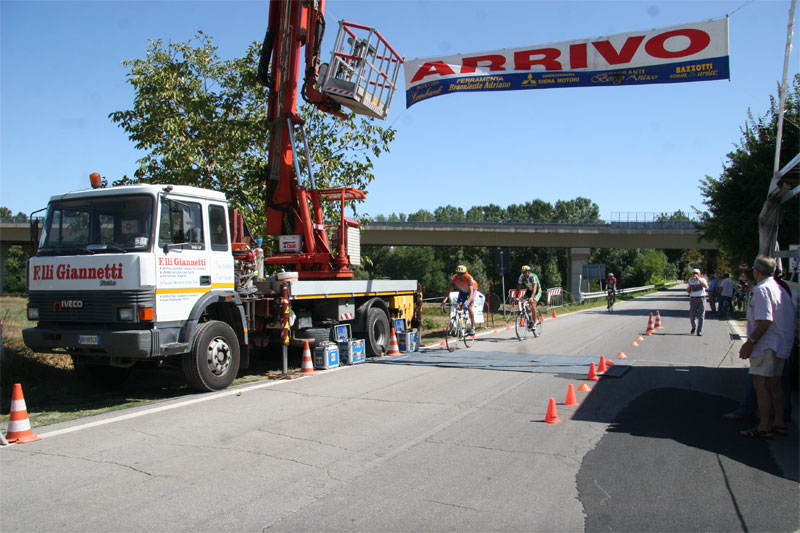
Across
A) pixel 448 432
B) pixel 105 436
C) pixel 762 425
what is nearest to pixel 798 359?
pixel 762 425

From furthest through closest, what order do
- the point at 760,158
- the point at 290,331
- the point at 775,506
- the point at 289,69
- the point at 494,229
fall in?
the point at 494,229, the point at 760,158, the point at 289,69, the point at 290,331, the point at 775,506

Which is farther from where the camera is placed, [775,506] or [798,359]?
[798,359]

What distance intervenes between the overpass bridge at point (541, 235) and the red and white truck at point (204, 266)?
34.6 meters

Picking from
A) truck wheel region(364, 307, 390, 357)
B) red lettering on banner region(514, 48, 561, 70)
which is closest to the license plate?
truck wheel region(364, 307, 390, 357)

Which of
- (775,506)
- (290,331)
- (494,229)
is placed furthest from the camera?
(494,229)

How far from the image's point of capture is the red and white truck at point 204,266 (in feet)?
26.3

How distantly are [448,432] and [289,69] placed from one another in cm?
861

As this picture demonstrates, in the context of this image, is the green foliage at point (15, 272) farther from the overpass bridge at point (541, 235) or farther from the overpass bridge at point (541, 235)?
the overpass bridge at point (541, 235)

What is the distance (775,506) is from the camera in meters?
4.35

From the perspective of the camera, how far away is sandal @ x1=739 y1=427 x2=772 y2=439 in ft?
19.9

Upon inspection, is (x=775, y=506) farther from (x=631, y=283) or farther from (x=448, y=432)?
(x=631, y=283)

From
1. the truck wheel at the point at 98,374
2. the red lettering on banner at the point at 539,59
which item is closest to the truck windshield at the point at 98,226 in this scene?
the truck wheel at the point at 98,374

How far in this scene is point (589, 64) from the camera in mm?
11500

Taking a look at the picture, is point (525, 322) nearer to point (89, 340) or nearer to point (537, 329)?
point (537, 329)
